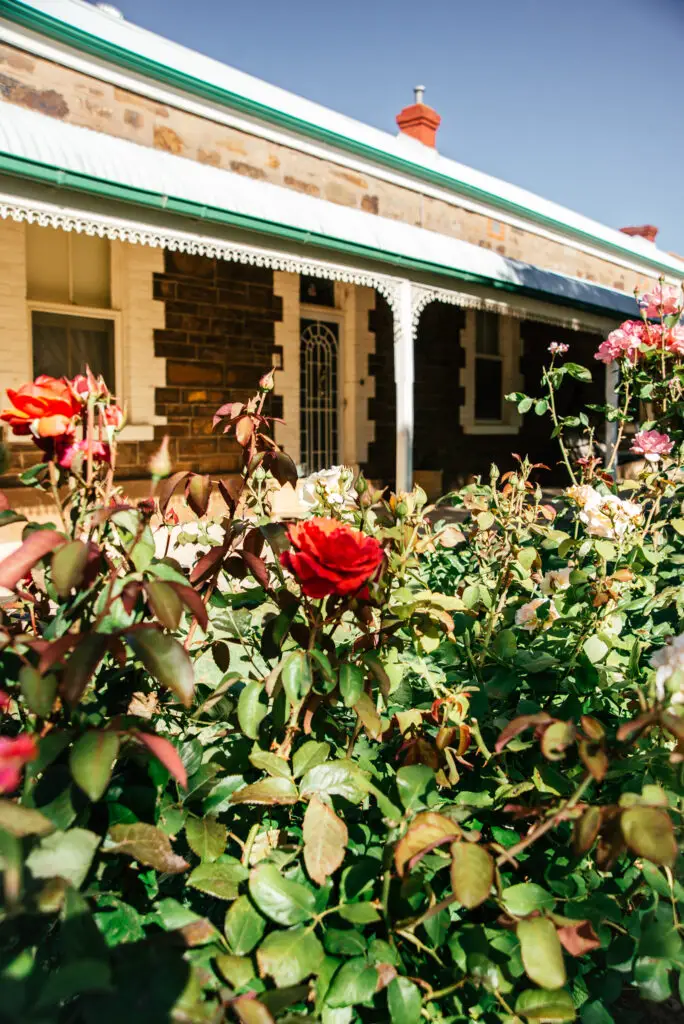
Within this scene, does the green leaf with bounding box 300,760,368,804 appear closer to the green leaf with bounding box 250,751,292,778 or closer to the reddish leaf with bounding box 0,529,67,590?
the green leaf with bounding box 250,751,292,778

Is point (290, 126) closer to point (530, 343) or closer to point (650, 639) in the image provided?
point (530, 343)

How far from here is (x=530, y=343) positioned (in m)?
12.6

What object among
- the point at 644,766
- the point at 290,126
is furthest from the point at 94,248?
the point at 644,766

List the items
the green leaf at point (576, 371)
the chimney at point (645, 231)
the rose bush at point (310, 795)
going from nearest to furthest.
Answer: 1. the rose bush at point (310, 795)
2. the green leaf at point (576, 371)
3. the chimney at point (645, 231)

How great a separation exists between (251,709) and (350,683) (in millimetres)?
155

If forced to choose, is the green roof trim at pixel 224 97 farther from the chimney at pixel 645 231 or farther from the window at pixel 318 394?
the chimney at pixel 645 231

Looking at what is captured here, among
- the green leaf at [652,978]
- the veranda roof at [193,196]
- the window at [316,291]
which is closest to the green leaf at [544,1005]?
the green leaf at [652,978]

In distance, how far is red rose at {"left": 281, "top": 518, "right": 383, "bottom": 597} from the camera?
1225 mm

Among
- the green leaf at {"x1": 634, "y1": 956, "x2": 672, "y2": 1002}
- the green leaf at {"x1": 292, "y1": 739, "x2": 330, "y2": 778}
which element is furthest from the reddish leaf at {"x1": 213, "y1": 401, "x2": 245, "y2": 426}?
the green leaf at {"x1": 634, "y1": 956, "x2": 672, "y2": 1002}

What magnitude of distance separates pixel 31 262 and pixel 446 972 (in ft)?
21.4

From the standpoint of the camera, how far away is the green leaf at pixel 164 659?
3.20 ft

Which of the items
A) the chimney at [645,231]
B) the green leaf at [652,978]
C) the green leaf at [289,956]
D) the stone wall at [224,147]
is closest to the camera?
the green leaf at [289,956]

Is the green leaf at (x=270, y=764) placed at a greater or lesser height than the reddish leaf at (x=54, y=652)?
lesser

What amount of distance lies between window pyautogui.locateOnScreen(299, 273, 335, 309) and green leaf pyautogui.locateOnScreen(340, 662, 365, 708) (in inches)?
314
